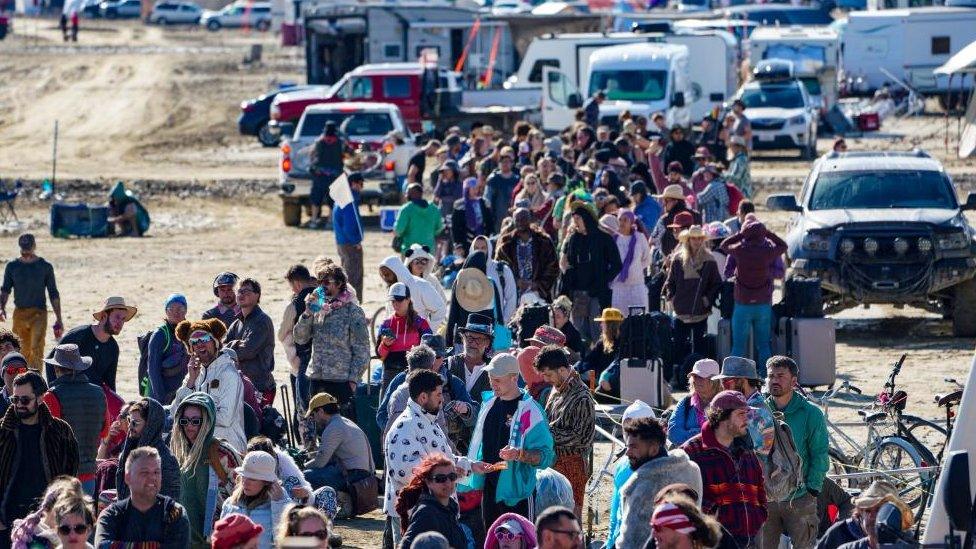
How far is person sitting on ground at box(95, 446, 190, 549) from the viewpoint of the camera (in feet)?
26.1

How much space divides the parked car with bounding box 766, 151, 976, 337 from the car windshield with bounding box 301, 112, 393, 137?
12.7m

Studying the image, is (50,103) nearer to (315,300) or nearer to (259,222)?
(259,222)

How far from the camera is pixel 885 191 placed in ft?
60.5

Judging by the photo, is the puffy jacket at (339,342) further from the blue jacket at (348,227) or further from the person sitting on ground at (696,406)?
the blue jacket at (348,227)

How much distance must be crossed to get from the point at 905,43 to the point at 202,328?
39.6 metres

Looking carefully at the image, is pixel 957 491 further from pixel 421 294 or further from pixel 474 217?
pixel 474 217

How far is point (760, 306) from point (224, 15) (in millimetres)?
67053

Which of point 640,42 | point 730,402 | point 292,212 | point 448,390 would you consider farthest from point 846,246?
point 640,42

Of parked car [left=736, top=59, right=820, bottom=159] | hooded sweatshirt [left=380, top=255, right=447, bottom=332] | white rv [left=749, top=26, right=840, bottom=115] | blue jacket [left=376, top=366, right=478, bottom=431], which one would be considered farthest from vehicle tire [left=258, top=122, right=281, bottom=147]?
blue jacket [left=376, top=366, right=478, bottom=431]

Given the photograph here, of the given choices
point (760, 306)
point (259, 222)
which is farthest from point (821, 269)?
point (259, 222)

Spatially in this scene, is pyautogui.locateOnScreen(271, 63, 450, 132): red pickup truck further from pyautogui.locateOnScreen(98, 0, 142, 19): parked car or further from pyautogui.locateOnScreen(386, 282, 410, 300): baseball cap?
pyautogui.locateOnScreen(98, 0, 142, 19): parked car

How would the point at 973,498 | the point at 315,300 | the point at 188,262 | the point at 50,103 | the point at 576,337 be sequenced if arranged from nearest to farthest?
1. the point at 973,498
2. the point at 315,300
3. the point at 576,337
4. the point at 188,262
5. the point at 50,103

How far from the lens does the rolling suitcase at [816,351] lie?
580 inches

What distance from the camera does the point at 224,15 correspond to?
7944 centimetres
